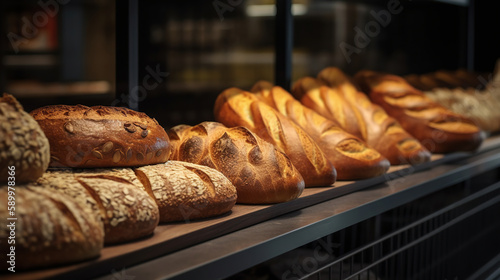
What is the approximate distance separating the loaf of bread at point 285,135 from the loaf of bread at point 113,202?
61 cm

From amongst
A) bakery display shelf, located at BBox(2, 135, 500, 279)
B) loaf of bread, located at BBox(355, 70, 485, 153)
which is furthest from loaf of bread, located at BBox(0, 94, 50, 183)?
loaf of bread, located at BBox(355, 70, 485, 153)

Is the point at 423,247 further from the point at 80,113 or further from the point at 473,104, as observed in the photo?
the point at 80,113

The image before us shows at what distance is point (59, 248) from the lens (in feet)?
2.86

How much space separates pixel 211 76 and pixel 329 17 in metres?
1.06

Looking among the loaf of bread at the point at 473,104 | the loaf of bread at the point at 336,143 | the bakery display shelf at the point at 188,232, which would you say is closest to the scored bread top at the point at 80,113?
the bakery display shelf at the point at 188,232

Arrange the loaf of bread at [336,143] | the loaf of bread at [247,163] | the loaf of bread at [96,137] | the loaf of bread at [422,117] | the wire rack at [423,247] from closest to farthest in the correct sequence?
the loaf of bread at [96,137] < the loaf of bread at [247,163] < the loaf of bread at [336,143] < the wire rack at [423,247] < the loaf of bread at [422,117]

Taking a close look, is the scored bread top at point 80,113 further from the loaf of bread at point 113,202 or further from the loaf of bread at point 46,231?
the loaf of bread at point 46,231

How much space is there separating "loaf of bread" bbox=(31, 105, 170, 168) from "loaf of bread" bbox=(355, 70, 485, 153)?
4.69 ft

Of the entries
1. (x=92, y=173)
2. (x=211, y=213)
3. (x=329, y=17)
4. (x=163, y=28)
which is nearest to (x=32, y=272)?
(x=92, y=173)

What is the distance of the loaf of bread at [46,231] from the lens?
836mm

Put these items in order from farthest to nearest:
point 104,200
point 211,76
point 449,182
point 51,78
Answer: point 51,78 → point 211,76 → point 449,182 → point 104,200

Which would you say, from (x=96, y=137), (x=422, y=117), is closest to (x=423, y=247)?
(x=422, y=117)

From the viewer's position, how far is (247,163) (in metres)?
1.40

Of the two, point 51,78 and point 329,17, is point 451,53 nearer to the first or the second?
point 329,17
